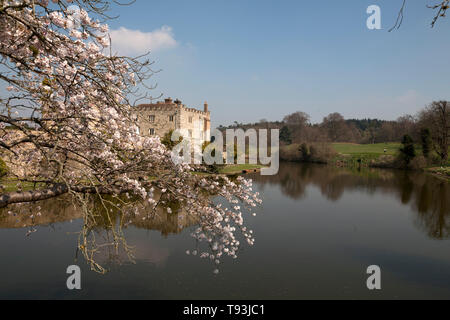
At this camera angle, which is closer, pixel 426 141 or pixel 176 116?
pixel 176 116

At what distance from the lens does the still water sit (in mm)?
6789

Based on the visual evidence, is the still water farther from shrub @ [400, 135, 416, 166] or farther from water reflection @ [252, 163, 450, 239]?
shrub @ [400, 135, 416, 166]

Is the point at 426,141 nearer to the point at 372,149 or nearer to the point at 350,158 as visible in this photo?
the point at 350,158

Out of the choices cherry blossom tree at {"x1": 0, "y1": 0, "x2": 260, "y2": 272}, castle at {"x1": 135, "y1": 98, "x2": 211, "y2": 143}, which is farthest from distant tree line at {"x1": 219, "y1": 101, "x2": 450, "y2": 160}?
cherry blossom tree at {"x1": 0, "y1": 0, "x2": 260, "y2": 272}

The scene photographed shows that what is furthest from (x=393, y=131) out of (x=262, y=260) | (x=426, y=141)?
(x=262, y=260)

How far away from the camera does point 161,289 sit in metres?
6.79

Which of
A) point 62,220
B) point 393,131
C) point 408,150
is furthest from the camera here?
point 393,131

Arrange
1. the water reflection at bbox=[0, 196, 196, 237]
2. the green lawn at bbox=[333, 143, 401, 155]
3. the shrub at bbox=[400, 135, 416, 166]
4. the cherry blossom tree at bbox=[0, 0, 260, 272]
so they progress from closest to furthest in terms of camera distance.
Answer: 1. the cherry blossom tree at bbox=[0, 0, 260, 272]
2. the water reflection at bbox=[0, 196, 196, 237]
3. the shrub at bbox=[400, 135, 416, 166]
4. the green lawn at bbox=[333, 143, 401, 155]

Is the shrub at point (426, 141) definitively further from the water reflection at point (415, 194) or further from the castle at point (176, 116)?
the castle at point (176, 116)

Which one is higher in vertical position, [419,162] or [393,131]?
[393,131]

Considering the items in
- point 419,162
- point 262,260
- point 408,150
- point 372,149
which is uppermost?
point 372,149

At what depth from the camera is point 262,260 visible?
8484 mm

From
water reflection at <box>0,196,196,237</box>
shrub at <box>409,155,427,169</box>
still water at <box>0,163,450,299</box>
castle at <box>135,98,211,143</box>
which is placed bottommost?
still water at <box>0,163,450,299</box>
